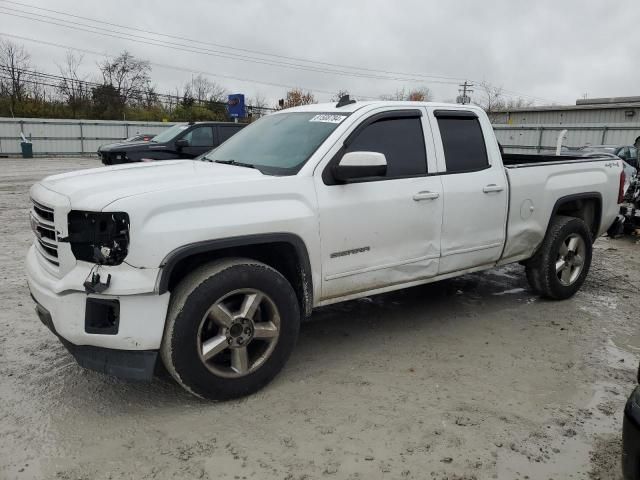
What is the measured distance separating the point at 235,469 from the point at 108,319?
1.09m

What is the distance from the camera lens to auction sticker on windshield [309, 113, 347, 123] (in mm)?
4059

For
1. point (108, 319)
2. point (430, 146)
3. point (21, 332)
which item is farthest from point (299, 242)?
point (21, 332)

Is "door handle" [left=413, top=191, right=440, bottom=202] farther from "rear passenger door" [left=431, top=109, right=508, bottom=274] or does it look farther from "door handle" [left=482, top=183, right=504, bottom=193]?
"door handle" [left=482, top=183, right=504, bottom=193]

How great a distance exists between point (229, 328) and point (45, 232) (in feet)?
4.24

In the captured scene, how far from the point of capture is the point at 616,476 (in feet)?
9.11

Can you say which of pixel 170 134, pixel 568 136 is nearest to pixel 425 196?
pixel 170 134

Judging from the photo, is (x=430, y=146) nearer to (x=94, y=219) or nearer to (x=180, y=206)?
(x=180, y=206)

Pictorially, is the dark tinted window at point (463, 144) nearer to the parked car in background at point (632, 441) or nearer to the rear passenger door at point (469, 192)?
the rear passenger door at point (469, 192)

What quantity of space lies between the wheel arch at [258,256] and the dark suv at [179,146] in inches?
348

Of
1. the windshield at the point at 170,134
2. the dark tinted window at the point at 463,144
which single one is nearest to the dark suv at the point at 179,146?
the windshield at the point at 170,134

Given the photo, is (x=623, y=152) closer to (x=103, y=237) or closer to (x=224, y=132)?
(x=224, y=132)

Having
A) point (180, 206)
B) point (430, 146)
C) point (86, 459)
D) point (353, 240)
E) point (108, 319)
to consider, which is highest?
point (430, 146)

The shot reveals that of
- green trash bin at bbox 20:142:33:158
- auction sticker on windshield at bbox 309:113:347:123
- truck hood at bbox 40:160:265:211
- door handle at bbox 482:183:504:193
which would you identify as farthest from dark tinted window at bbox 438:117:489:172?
green trash bin at bbox 20:142:33:158

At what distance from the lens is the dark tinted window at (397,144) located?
13.4 ft
